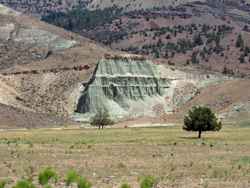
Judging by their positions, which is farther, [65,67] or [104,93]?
[65,67]

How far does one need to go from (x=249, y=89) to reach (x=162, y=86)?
A: 66.6 feet

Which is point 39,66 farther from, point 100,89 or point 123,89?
point 123,89

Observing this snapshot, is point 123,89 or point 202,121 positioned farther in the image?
point 123,89

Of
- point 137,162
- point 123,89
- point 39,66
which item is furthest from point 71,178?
point 39,66

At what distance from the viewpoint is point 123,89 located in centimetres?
13625

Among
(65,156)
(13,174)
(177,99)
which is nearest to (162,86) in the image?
(177,99)

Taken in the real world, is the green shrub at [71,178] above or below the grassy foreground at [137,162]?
above

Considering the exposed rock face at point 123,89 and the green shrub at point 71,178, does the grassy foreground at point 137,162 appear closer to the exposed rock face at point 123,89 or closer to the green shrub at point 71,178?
the green shrub at point 71,178

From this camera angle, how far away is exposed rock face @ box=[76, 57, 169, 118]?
13262 cm

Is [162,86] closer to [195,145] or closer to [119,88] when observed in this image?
[119,88]

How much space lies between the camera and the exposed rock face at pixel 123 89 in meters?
133

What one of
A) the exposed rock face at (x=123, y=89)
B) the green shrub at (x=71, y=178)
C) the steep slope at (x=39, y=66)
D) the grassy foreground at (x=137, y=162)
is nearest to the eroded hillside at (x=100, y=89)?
the exposed rock face at (x=123, y=89)

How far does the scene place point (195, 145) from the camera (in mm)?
58062

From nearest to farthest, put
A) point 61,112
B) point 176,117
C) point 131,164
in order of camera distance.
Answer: point 131,164, point 176,117, point 61,112
